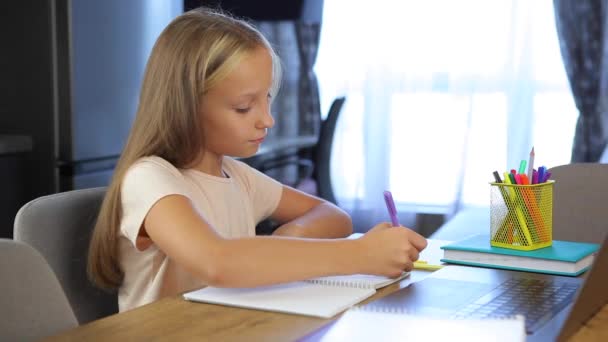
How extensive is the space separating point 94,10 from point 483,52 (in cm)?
171

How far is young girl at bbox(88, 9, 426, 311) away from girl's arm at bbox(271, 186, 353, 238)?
0.01 meters

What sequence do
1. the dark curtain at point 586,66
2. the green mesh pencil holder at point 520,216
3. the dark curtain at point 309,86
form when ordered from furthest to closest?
the dark curtain at point 309,86, the dark curtain at point 586,66, the green mesh pencil holder at point 520,216

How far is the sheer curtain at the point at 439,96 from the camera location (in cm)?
377

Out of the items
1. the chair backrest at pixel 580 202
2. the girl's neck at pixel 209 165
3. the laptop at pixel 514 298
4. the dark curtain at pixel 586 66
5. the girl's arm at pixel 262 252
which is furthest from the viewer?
the dark curtain at pixel 586 66

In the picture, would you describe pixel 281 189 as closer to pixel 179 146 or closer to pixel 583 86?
pixel 179 146

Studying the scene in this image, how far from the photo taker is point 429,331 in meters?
0.88

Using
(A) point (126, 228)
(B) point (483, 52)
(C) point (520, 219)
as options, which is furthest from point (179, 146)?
(B) point (483, 52)

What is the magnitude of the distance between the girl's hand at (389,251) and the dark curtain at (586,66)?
268cm

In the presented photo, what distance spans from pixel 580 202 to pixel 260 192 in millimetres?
687

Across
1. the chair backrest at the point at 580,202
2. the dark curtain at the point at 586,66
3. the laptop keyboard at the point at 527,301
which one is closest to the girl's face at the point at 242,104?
the laptop keyboard at the point at 527,301

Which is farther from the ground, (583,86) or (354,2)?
(354,2)

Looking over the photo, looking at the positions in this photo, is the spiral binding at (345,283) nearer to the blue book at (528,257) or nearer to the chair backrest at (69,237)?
the blue book at (528,257)

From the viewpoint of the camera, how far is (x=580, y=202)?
5.98 feet

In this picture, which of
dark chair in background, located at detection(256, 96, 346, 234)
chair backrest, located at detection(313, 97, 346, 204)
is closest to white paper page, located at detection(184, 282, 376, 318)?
dark chair in background, located at detection(256, 96, 346, 234)
